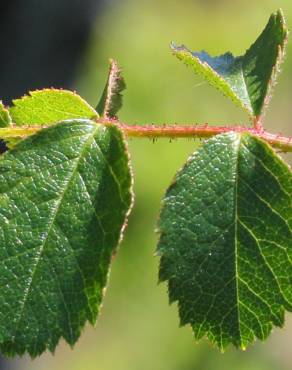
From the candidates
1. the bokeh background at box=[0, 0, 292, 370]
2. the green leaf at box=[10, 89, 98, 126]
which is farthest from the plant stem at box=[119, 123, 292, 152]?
the bokeh background at box=[0, 0, 292, 370]

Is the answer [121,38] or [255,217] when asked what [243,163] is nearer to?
[255,217]

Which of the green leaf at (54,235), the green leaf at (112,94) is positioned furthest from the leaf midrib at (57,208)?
the green leaf at (112,94)

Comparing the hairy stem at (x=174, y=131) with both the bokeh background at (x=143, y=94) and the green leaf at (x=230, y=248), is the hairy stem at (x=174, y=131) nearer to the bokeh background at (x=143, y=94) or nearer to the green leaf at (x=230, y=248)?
the green leaf at (x=230, y=248)

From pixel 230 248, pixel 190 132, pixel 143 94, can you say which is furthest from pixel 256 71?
pixel 143 94

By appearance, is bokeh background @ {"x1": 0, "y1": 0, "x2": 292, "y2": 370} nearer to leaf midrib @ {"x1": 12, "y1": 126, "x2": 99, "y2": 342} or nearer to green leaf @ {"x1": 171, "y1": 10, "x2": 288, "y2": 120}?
green leaf @ {"x1": 171, "y1": 10, "x2": 288, "y2": 120}

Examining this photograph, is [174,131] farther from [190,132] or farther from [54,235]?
[54,235]

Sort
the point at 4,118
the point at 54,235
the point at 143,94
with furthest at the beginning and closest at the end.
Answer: the point at 143,94
the point at 4,118
the point at 54,235

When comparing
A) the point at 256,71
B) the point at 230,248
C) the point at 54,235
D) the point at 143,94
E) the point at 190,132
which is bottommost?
the point at 230,248

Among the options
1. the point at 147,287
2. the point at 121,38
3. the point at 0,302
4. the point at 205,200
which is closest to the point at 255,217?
the point at 205,200
